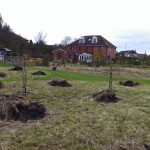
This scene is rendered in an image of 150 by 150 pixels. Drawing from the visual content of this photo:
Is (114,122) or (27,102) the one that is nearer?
(114,122)

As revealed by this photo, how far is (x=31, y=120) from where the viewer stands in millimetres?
8438

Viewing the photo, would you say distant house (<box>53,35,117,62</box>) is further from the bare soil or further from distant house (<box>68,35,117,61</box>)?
the bare soil

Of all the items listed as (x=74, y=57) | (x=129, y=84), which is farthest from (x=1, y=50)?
(x=129, y=84)

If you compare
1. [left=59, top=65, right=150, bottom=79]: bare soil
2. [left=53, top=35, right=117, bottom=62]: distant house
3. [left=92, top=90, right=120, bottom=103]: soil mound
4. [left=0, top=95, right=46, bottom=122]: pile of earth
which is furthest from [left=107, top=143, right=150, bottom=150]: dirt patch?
[left=53, top=35, right=117, bottom=62]: distant house

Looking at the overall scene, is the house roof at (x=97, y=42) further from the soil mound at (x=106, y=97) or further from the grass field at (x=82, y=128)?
the grass field at (x=82, y=128)

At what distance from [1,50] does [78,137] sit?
46113 millimetres

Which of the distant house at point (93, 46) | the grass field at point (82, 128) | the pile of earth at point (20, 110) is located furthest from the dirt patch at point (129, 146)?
the distant house at point (93, 46)

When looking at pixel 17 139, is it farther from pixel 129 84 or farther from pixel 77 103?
pixel 129 84

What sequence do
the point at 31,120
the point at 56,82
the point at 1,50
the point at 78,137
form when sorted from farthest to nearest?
1. the point at 1,50
2. the point at 56,82
3. the point at 31,120
4. the point at 78,137

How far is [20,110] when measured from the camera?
351 inches

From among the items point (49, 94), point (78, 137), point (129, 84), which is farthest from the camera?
point (129, 84)

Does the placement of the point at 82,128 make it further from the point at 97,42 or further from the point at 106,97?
the point at 97,42

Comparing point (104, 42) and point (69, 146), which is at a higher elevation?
point (104, 42)

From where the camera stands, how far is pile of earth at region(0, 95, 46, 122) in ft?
28.1
